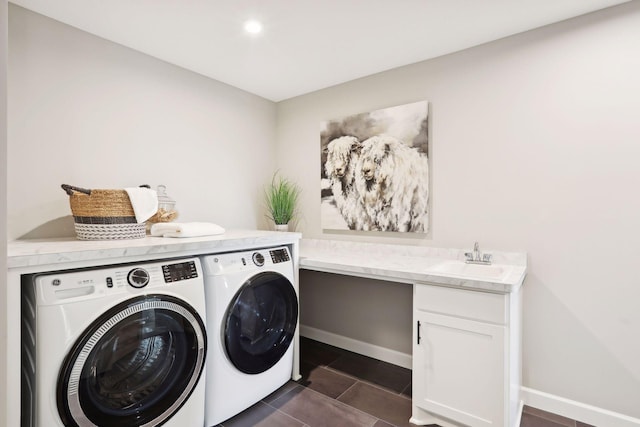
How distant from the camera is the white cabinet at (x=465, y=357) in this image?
5.20ft

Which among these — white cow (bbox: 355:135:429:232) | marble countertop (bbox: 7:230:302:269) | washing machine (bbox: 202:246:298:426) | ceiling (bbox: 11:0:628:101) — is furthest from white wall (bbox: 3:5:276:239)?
white cow (bbox: 355:135:429:232)

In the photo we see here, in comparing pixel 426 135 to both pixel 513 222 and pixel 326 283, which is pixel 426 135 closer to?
pixel 513 222

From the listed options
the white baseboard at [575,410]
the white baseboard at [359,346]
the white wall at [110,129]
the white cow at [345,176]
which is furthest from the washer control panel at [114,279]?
the white baseboard at [575,410]

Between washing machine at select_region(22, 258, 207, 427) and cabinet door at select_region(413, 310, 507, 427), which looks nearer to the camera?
washing machine at select_region(22, 258, 207, 427)

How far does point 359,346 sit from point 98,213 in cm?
208

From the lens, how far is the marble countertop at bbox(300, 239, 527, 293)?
1657mm

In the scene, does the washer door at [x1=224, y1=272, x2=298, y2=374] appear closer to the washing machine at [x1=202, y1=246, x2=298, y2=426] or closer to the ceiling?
the washing machine at [x1=202, y1=246, x2=298, y2=426]

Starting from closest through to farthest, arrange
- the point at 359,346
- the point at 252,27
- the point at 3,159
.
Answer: the point at 3,159 < the point at 252,27 < the point at 359,346

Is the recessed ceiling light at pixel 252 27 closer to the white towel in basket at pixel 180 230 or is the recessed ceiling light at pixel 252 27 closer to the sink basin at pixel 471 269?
the white towel in basket at pixel 180 230

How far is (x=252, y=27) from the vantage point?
195cm

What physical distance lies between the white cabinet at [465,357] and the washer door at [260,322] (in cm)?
79

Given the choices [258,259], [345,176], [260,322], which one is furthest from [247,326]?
[345,176]

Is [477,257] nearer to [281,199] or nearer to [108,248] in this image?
[281,199]

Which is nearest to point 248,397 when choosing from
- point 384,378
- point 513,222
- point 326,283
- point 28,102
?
point 384,378
